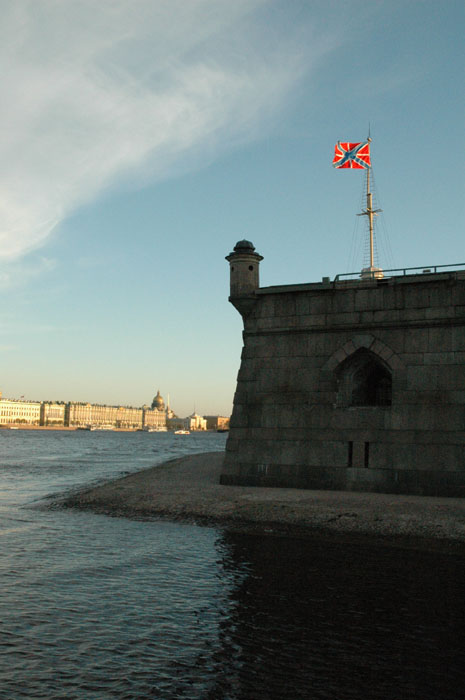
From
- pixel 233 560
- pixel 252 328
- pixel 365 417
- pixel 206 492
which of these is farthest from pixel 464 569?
pixel 252 328

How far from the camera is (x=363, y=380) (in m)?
25.1

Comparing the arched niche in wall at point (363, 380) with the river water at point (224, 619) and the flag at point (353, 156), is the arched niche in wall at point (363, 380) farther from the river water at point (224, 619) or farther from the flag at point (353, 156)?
the flag at point (353, 156)

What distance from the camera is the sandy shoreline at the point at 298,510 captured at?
696 inches

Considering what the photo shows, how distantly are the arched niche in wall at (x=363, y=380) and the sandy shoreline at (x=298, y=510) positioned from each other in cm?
408

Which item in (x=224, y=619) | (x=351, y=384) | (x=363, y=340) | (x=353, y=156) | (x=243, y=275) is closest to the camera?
(x=224, y=619)

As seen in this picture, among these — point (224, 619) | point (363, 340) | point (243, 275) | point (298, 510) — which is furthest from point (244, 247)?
point (224, 619)

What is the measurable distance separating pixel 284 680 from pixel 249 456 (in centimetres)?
1651

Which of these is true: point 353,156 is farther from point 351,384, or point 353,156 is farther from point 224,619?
point 224,619

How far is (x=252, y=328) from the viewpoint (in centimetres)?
2619

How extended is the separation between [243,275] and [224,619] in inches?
681

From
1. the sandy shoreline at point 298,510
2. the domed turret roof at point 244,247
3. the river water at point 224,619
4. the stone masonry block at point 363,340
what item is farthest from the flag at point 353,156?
the river water at point 224,619

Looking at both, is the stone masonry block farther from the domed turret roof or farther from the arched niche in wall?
the domed turret roof

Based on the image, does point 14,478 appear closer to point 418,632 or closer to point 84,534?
point 84,534

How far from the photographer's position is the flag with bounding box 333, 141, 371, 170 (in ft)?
97.7
